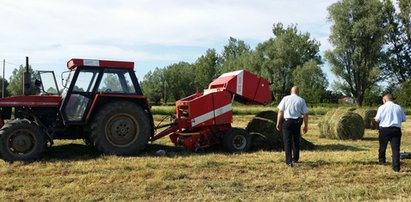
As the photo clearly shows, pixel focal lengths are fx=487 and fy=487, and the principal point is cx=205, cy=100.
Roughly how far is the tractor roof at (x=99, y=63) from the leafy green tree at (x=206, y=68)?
250ft

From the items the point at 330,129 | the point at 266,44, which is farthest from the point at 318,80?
the point at 330,129

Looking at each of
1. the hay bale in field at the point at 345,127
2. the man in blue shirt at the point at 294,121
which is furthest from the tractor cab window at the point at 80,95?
the hay bale in field at the point at 345,127

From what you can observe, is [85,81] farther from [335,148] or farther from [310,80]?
[310,80]

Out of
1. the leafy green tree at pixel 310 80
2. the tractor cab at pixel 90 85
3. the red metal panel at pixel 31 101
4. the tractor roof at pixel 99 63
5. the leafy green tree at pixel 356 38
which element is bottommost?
the red metal panel at pixel 31 101

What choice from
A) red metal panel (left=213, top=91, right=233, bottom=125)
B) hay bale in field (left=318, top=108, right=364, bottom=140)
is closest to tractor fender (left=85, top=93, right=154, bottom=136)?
red metal panel (left=213, top=91, right=233, bottom=125)

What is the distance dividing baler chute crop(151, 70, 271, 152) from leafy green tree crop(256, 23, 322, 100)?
169ft

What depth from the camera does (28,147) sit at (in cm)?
931

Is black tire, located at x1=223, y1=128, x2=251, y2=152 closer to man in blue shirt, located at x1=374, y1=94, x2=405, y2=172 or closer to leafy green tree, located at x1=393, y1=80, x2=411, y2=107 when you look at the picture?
man in blue shirt, located at x1=374, y1=94, x2=405, y2=172

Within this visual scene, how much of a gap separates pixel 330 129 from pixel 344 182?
338 inches

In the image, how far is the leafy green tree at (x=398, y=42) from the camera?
50875 mm

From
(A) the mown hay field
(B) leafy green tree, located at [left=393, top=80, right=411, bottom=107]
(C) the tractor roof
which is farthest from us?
(B) leafy green tree, located at [left=393, top=80, right=411, bottom=107]

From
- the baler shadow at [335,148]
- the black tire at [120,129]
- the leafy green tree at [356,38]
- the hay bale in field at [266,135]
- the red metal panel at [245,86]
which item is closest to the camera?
the black tire at [120,129]

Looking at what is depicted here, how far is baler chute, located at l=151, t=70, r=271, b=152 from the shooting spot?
36.0 ft

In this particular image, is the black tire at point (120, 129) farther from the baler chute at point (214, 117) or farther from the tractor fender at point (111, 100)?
the baler chute at point (214, 117)
